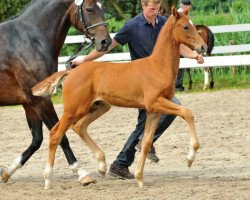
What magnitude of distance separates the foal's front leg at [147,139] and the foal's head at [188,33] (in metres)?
0.73

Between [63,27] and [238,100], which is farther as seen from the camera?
[238,100]

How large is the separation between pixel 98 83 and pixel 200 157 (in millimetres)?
2402

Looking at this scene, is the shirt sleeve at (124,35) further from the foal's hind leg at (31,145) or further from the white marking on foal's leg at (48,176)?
the white marking on foal's leg at (48,176)

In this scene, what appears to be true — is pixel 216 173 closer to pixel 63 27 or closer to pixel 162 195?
pixel 162 195

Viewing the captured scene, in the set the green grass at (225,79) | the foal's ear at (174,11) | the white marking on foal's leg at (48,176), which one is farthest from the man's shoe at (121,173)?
the green grass at (225,79)

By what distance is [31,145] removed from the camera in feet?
30.0

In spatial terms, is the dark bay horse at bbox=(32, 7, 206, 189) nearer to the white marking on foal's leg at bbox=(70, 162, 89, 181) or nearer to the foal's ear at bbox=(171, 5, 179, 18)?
the foal's ear at bbox=(171, 5, 179, 18)

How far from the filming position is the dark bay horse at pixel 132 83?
807 centimetres

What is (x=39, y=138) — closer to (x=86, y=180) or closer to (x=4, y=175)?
(x=4, y=175)

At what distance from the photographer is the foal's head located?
8.05 m

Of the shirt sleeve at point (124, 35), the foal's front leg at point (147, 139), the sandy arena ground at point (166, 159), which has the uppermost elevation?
the shirt sleeve at point (124, 35)

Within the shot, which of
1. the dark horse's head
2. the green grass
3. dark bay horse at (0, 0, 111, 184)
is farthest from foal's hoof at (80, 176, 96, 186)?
the green grass

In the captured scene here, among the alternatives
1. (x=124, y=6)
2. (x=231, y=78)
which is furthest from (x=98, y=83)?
(x=124, y=6)

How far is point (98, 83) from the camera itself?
8.22 m
